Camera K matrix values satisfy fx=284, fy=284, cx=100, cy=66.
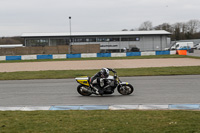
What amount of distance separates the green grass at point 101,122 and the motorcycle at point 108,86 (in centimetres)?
342

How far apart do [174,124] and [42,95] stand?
744cm

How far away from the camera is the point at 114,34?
6694 cm

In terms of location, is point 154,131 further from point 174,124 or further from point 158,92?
point 158,92

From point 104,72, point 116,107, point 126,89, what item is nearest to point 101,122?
point 116,107

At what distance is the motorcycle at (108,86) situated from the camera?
11969 mm

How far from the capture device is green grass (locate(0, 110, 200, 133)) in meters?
6.36

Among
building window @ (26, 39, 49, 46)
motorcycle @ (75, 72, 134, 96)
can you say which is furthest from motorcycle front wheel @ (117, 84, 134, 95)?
building window @ (26, 39, 49, 46)

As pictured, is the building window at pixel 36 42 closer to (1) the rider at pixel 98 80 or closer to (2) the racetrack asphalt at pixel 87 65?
(2) the racetrack asphalt at pixel 87 65

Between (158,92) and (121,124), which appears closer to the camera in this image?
(121,124)

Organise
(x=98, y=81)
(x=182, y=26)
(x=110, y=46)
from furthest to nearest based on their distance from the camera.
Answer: (x=182, y=26) → (x=110, y=46) → (x=98, y=81)

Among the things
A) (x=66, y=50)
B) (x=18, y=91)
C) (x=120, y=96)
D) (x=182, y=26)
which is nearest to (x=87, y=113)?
(x=120, y=96)

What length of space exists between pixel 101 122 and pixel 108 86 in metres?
4.95

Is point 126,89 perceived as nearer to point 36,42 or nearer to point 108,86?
point 108,86

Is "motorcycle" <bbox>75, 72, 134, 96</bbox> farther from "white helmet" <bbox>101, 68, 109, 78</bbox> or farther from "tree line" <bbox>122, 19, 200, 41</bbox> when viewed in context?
"tree line" <bbox>122, 19, 200, 41</bbox>
